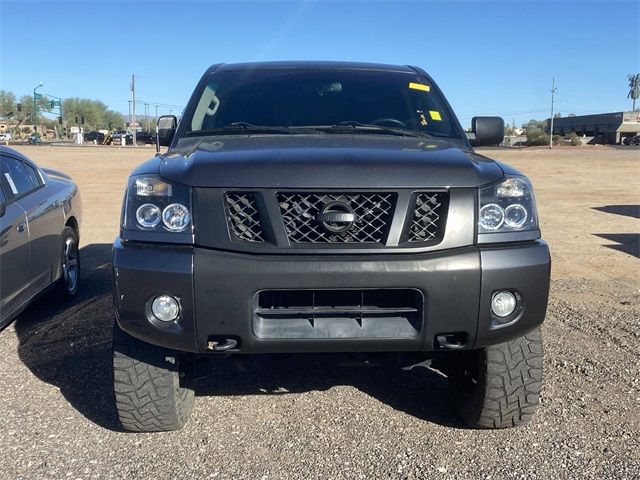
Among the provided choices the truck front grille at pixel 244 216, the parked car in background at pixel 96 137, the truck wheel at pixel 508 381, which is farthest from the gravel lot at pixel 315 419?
the parked car in background at pixel 96 137

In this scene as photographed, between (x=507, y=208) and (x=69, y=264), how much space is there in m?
4.51

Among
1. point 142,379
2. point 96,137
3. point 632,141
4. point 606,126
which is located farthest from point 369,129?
point 606,126

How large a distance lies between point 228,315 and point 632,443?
213 cm

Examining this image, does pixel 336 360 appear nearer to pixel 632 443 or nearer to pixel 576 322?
pixel 632 443

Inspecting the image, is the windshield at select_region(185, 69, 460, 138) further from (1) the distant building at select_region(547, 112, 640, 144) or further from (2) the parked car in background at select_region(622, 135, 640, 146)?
(1) the distant building at select_region(547, 112, 640, 144)

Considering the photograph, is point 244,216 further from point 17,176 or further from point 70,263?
point 70,263

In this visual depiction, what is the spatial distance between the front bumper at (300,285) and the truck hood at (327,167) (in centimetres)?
32

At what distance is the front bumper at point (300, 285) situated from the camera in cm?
286

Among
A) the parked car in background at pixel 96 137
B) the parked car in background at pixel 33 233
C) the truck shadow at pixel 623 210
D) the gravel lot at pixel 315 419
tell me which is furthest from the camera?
the parked car in background at pixel 96 137

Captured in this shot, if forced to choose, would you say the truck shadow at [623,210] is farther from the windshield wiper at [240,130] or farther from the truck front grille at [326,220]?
the truck front grille at [326,220]

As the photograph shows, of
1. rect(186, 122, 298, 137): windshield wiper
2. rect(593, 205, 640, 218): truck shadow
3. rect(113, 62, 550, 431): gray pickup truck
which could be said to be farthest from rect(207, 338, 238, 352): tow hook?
rect(593, 205, 640, 218): truck shadow

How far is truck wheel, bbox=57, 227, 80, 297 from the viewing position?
6071 mm

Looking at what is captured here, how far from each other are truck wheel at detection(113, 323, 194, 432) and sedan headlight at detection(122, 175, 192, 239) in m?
0.58

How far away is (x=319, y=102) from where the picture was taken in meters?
4.57
